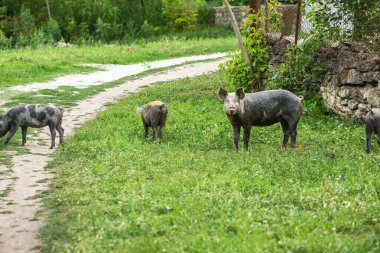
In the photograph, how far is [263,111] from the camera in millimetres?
13680

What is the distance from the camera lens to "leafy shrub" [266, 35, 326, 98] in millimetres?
18266

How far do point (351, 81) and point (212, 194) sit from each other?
8.70 m

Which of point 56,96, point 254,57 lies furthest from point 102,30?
point 254,57

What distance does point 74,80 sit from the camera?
81.5 feet

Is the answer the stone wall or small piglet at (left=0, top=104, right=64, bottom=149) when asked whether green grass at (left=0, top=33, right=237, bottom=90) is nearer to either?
small piglet at (left=0, top=104, right=64, bottom=149)

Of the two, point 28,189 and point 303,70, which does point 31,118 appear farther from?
point 303,70

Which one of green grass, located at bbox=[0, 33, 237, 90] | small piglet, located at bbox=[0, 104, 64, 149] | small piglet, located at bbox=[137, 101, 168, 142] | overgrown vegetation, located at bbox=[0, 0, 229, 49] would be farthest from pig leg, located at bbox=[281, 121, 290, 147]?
overgrown vegetation, located at bbox=[0, 0, 229, 49]

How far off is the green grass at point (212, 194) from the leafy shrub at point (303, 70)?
3.12 m

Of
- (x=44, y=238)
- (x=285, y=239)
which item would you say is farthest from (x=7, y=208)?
(x=285, y=239)

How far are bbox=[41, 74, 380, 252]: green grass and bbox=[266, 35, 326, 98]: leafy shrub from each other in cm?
312

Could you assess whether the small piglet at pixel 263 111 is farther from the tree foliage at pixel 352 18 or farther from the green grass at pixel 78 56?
the green grass at pixel 78 56

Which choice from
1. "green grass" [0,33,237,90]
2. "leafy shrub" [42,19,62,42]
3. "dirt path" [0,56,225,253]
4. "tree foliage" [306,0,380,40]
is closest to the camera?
"dirt path" [0,56,225,253]

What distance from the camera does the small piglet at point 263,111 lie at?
44.3 feet

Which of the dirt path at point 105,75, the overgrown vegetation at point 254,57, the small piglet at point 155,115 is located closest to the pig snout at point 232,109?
the small piglet at point 155,115
